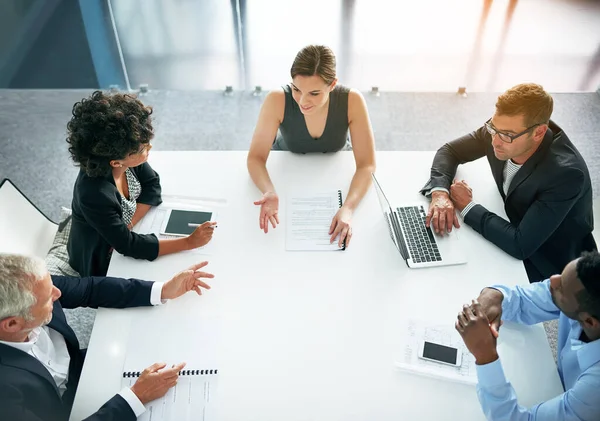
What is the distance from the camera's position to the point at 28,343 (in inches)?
58.2

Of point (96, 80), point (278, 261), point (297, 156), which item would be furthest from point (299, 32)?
point (278, 261)

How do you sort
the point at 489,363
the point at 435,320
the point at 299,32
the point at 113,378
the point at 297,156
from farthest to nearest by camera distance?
the point at 299,32 → the point at 297,156 → the point at 435,320 → the point at 113,378 → the point at 489,363

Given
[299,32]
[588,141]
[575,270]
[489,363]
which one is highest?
[575,270]

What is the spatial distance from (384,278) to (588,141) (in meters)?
2.39

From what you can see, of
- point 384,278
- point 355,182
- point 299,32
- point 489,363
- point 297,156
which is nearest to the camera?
point 489,363

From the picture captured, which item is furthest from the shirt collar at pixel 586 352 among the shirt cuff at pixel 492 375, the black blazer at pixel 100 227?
the black blazer at pixel 100 227

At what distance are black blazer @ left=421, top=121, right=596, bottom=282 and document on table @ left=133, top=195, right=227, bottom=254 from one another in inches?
32.6

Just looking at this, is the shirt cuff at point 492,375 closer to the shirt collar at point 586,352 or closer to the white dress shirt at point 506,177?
the shirt collar at point 586,352

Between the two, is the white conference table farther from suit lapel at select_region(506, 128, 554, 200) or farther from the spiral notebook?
suit lapel at select_region(506, 128, 554, 200)

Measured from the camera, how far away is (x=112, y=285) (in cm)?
171

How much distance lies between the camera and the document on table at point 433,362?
155 cm

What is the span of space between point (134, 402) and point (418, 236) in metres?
1.08

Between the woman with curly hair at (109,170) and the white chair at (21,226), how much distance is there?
18 cm

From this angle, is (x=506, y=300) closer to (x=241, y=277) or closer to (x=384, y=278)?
(x=384, y=278)
